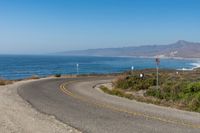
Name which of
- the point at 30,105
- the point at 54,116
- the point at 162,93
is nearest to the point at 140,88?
the point at 162,93

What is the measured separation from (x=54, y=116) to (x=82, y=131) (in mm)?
3159

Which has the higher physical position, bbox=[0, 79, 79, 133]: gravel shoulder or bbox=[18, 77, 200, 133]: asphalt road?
bbox=[0, 79, 79, 133]: gravel shoulder

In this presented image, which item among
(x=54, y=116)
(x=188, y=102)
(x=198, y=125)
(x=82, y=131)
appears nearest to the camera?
(x=82, y=131)

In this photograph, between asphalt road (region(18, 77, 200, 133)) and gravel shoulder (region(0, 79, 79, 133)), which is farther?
asphalt road (region(18, 77, 200, 133))

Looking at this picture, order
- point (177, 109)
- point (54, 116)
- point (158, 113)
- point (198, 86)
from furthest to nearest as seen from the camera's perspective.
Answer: point (198, 86), point (177, 109), point (158, 113), point (54, 116)

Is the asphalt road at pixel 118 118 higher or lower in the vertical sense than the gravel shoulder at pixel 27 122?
lower

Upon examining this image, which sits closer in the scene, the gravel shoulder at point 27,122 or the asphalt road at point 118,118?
the gravel shoulder at point 27,122

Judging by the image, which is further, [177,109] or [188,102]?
[188,102]

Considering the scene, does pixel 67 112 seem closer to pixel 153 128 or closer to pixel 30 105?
pixel 30 105

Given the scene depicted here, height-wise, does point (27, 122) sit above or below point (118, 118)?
above

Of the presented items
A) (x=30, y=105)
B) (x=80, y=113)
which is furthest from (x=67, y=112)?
(x=30, y=105)

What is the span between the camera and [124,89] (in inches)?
1107

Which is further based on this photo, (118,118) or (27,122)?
(118,118)

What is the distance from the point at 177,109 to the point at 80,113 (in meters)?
4.86
